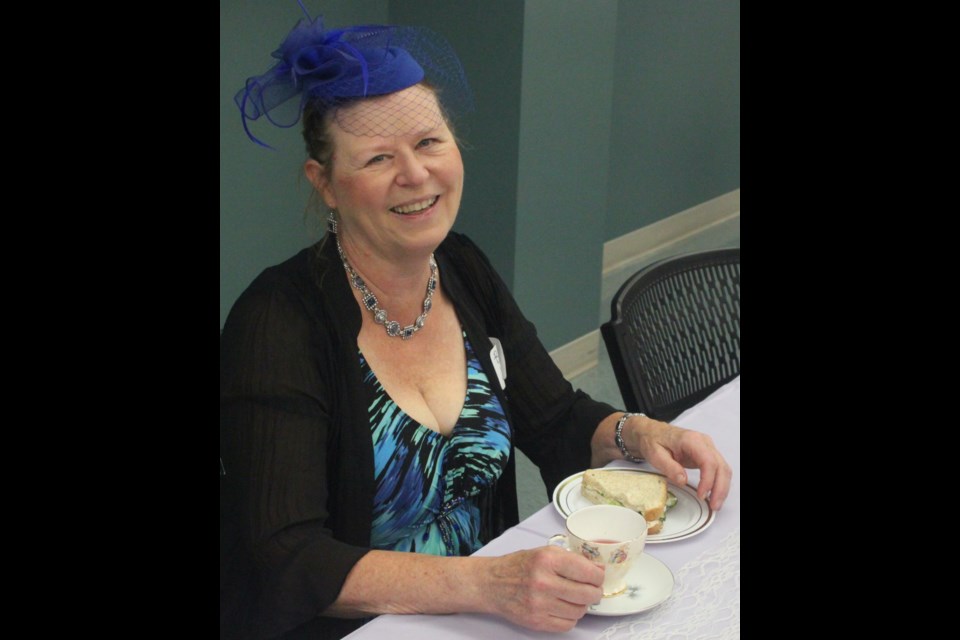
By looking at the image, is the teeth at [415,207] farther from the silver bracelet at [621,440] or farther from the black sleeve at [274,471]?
the silver bracelet at [621,440]

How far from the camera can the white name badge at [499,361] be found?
1976 mm

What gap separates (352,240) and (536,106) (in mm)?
1906

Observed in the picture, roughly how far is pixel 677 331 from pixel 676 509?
0.90m

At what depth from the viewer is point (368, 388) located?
5.79 feet

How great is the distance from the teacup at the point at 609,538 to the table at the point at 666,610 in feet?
A: 0.19

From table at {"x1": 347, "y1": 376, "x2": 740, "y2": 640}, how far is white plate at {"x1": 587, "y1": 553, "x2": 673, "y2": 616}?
2 cm

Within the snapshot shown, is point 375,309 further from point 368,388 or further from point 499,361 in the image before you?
point 499,361

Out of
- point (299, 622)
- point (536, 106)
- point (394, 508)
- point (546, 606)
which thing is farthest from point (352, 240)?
point (536, 106)

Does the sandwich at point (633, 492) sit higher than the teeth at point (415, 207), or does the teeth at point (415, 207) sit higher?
the teeth at point (415, 207)

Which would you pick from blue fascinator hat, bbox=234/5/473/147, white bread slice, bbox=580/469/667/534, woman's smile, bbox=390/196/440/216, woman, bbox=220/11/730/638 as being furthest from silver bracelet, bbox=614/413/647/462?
blue fascinator hat, bbox=234/5/473/147

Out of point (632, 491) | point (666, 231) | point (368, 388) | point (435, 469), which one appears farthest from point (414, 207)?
point (666, 231)

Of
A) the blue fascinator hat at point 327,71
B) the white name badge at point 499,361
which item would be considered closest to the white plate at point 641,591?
the white name badge at point 499,361
